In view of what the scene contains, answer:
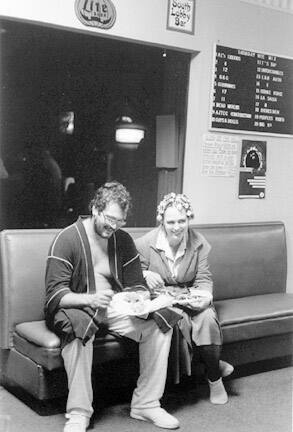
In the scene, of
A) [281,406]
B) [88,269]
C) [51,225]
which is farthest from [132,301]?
[51,225]

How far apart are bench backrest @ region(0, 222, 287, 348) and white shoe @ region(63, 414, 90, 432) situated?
2.08 ft

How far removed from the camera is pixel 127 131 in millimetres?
5418

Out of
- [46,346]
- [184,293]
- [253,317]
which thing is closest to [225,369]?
[253,317]

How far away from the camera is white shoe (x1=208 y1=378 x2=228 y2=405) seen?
3461 millimetres

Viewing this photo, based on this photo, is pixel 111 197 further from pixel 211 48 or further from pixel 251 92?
pixel 251 92

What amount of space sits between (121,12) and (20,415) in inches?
98.5

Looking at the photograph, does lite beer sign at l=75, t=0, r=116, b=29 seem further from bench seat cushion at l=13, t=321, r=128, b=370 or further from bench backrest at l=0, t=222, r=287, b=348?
bench seat cushion at l=13, t=321, r=128, b=370

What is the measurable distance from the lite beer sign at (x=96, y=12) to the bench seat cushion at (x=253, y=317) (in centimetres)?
195

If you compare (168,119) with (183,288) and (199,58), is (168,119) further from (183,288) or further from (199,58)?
(183,288)

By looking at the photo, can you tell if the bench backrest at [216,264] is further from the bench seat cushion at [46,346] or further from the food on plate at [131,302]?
the food on plate at [131,302]

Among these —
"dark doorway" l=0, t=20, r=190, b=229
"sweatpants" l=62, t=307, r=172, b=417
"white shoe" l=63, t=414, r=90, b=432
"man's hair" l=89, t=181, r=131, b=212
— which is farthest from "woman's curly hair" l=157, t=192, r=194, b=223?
"dark doorway" l=0, t=20, r=190, b=229

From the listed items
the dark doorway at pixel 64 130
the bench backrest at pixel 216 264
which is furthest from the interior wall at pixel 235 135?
the dark doorway at pixel 64 130

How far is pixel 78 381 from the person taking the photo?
299 cm

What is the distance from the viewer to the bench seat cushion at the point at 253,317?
3701mm
